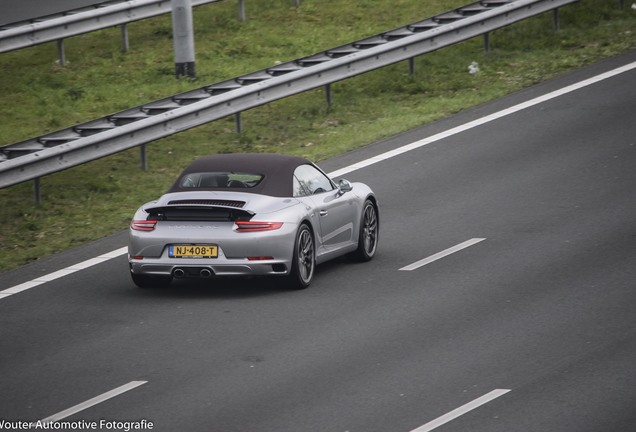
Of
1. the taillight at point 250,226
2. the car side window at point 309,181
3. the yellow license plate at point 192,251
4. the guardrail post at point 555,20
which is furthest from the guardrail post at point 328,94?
the yellow license plate at point 192,251

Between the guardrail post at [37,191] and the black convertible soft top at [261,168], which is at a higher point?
the black convertible soft top at [261,168]

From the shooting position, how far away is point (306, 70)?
2155cm

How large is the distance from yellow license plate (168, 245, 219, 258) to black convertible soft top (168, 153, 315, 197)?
82 cm

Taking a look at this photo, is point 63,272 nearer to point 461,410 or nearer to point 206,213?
point 206,213

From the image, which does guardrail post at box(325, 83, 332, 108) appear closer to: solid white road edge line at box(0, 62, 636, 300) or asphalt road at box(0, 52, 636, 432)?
solid white road edge line at box(0, 62, 636, 300)

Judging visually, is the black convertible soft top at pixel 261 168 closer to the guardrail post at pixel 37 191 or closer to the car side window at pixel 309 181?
the car side window at pixel 309 181

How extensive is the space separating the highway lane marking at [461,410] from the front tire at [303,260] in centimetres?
391

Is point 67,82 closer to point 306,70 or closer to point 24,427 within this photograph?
point 306,70

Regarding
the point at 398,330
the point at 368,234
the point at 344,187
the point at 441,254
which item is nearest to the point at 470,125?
the point at 368,234

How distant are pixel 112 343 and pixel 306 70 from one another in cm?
1046

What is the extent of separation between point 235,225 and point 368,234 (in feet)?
8.15

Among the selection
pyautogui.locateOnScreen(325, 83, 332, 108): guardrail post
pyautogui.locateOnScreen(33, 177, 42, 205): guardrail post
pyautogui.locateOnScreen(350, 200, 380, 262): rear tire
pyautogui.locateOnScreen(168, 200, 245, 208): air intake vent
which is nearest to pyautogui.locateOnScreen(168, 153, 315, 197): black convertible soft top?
pyautogui.locateOnScreen(168, 200, 245, 208): air intake vent

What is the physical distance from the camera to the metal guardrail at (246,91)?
1773 cm

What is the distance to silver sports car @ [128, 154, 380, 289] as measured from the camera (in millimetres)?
13133
